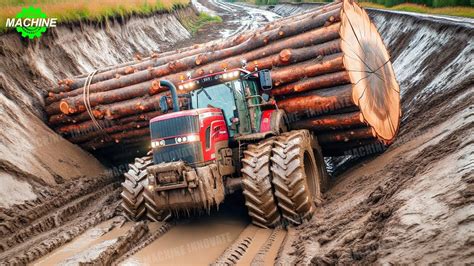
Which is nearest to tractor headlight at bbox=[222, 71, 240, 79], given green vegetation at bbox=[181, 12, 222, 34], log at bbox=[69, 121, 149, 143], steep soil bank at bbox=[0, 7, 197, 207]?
log at bbox=[69, 121, 149, 143]

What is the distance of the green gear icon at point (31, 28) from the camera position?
11.2 metres

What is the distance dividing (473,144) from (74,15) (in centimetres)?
1376

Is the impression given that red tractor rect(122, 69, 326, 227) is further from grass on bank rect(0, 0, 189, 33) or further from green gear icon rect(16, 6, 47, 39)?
grass on bank rect(0, 0, 189, 33)

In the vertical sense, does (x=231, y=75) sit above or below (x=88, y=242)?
above

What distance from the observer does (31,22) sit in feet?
38.3

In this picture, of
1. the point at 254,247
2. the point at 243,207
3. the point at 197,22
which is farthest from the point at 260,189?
the point at 197,22

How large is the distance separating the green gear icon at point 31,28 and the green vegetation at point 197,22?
20.7m

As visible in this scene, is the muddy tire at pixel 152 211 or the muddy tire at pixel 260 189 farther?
the muddy tire at pixel 152 211

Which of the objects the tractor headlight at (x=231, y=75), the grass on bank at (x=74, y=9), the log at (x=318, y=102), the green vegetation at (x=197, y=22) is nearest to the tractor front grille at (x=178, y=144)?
the tractor headlight at (x=231, y=75)

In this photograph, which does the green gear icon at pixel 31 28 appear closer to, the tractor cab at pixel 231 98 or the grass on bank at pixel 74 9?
the grass on bank at pixel 74 9

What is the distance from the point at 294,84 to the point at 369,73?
1.70m

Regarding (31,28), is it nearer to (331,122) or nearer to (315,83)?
(315,83)

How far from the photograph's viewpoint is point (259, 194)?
6164 millimetres

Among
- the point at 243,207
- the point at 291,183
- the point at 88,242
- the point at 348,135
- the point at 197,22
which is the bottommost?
the point at 243,207
